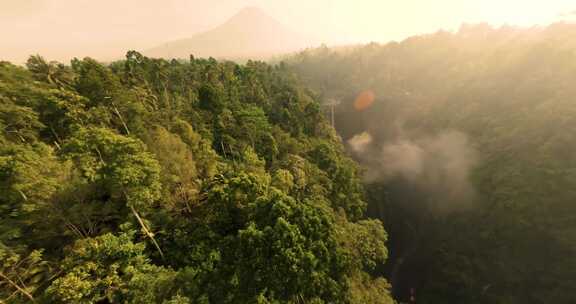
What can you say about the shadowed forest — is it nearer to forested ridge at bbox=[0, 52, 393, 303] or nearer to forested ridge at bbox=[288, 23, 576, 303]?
forested ridge at bbox=[0, 52, 393, 303]

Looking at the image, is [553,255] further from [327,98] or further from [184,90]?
[327,98]

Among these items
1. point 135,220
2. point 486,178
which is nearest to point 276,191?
point 135,220

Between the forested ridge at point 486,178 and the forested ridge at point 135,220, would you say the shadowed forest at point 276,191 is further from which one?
the forested ridge at point 486,178

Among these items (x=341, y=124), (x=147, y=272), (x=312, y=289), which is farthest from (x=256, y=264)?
(x=341, y=124)

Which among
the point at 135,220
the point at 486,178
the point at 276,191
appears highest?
the point at 276,191

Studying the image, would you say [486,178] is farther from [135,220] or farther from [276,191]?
[135,220]

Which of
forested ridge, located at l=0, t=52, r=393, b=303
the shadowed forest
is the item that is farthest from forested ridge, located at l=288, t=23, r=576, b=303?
forested ridge, located at l=0, t=52, r=393, b=303

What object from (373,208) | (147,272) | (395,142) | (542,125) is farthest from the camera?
(395,142)

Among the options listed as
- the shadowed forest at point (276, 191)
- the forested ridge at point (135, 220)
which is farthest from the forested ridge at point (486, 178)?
the forested ridge at point (135, 220)
